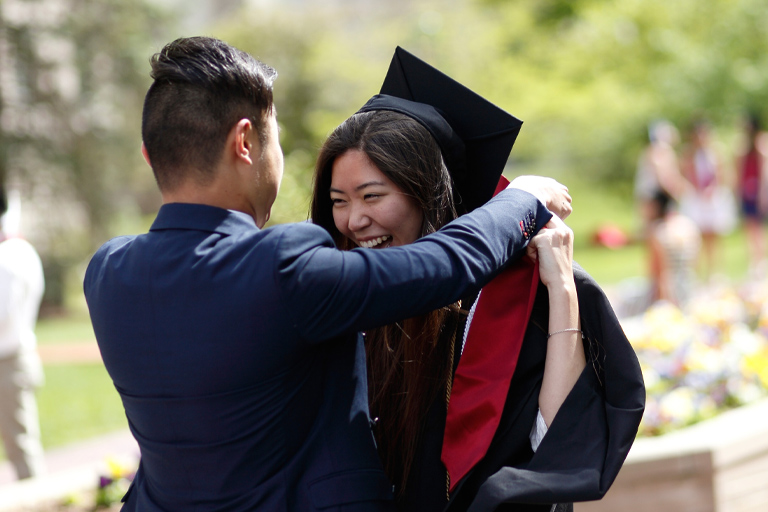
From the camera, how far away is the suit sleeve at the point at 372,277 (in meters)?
1.53

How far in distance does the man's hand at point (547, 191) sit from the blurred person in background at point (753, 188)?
28.3 feet

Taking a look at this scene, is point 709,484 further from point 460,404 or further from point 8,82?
point 8,82

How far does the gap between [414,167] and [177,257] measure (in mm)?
833

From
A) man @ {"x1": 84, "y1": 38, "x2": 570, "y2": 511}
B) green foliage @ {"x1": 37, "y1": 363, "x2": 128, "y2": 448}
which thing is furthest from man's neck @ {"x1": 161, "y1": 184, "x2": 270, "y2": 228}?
green foliage @ {"x1": 37, "y1": 363, "x2": 128, "y2": 448}

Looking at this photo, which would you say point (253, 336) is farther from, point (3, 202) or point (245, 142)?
point (3, 202)

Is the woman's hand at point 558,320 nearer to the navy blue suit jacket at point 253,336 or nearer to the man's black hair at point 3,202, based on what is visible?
the navy blue suit jacket at point 253,336

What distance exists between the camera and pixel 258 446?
1.63 metres

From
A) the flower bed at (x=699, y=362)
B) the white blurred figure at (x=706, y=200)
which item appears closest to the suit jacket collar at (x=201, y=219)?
the flower bed at (x=699, y=362)

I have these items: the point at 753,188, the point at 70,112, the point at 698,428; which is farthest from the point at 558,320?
the point at 70,112

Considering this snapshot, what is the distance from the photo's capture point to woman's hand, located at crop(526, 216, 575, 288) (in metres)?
1.93

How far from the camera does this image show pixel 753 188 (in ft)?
33.3

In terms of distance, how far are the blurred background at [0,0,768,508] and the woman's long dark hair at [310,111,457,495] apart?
36.4ft

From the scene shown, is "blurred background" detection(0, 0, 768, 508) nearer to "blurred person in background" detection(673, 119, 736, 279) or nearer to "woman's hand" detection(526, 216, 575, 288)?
"blurred person in background" detection(673, 119, 736, 279)

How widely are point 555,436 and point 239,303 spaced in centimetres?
84
